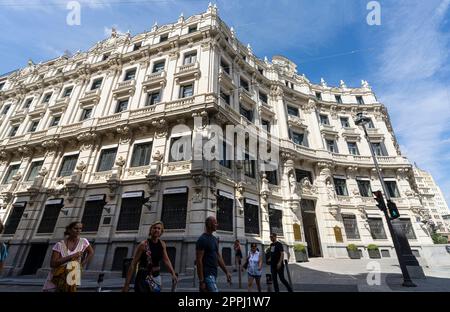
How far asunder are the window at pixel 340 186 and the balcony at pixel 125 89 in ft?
67.4

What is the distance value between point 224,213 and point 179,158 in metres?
4.47

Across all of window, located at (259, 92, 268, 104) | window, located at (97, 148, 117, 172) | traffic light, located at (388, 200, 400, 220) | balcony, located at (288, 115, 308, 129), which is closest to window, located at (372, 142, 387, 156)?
balcony, located at (288, 115, 308, 129)

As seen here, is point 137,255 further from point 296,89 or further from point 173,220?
point 296,89

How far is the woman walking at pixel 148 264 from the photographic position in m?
3.52

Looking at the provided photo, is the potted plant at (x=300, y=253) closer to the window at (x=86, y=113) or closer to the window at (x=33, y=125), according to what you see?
the window at (x=86, y=113)

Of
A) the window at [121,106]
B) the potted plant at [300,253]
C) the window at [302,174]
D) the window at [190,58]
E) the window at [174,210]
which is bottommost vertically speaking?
the potted plant at [300,253]

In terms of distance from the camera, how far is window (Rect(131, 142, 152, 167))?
47.7 feet

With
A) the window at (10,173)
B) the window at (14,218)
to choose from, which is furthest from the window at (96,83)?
the window at (14,218)

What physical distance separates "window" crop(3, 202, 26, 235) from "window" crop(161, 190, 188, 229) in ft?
40.7

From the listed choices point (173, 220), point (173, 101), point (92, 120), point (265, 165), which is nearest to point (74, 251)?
point (173, 220)

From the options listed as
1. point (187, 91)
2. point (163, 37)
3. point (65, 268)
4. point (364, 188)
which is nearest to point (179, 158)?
point (187, 91)

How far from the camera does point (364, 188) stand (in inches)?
847

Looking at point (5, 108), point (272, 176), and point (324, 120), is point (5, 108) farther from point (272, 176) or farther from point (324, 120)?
point (324, 120)

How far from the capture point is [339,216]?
1902cm
